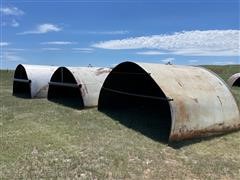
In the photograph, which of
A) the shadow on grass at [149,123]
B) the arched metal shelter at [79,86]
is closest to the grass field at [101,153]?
the shadow on grass at [149,123]

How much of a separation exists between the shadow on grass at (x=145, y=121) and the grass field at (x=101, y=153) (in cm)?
33

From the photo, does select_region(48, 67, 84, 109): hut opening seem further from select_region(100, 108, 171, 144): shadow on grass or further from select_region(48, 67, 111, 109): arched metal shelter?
select_region(100, 108, 171, 144): shadow on grass

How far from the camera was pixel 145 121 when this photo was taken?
37.0 ft

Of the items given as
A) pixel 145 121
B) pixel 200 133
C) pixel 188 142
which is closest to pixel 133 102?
pixel 145 121

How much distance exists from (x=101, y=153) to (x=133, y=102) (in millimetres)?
6806

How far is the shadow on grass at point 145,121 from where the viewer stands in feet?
31.3

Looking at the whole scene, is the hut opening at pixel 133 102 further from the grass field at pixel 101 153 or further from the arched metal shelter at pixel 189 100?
the grass field at pixel 101 153

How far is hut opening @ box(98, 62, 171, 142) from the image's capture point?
1115 centimetres

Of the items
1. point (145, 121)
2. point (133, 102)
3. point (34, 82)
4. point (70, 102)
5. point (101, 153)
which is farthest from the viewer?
point (34, 82)

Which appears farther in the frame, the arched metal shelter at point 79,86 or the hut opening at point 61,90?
the hut opening at point 61,90

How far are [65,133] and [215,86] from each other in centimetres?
494

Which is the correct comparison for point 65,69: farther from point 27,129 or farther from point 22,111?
point 27,129

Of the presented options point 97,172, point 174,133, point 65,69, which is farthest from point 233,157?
point 65,69

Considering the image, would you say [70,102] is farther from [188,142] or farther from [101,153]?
[101,153]
